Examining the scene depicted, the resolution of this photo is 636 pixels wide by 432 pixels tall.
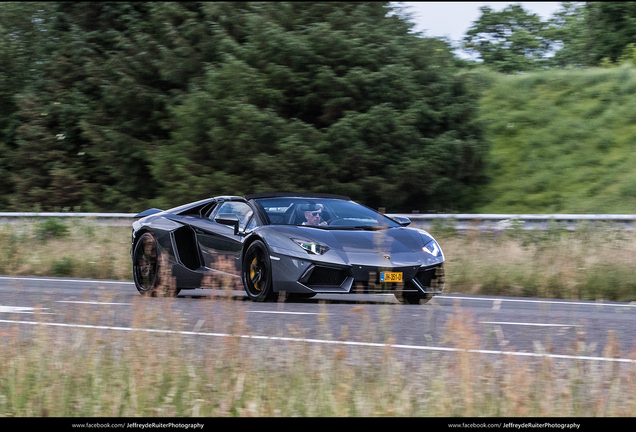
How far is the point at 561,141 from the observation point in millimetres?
26438

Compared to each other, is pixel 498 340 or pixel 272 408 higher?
pixel 272 408

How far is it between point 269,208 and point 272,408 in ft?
21.6

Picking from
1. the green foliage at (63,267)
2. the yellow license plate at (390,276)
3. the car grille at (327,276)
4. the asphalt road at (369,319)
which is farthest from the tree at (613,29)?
the car grille at (327,276)

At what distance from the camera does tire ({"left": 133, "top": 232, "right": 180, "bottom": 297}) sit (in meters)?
12.1

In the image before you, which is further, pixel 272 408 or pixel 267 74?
pixel 267 74

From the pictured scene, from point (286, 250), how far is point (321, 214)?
41.3 inches

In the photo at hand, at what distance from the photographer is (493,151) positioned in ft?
86.6

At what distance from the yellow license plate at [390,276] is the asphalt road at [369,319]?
32 cm

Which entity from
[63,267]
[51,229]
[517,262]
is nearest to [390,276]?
[517,262]

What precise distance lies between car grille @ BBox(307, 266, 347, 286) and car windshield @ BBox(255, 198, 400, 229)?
0.79 m

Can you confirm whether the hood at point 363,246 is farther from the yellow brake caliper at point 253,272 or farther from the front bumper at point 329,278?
the yellow brake caliper at point 253,272
